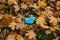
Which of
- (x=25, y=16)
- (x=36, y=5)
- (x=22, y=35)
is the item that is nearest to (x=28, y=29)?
(x=22, y=35)

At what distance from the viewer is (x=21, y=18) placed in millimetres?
2430

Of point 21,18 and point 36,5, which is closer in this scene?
point 21,18

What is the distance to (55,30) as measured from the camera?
2326mm

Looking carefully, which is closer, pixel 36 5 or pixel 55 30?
pixel 55 30

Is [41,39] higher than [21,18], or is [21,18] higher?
[21,18]

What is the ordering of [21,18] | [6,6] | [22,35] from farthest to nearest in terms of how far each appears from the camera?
[6,6]
[21,18]
[22,35]

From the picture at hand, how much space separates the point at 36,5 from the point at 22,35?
2.03 feet

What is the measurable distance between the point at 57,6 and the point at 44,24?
45cm

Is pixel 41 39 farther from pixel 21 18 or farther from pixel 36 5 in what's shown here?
pixel 36 5

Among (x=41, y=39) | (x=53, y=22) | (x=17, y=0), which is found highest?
(x=17, y=0)

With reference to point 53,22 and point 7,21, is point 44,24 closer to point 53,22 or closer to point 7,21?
point 53,22

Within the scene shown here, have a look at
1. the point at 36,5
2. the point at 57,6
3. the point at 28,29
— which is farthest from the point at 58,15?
the point at 28,29

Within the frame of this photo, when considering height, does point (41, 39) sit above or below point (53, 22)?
below

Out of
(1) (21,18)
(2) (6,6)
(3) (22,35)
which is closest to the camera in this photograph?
(3) (22,35)
